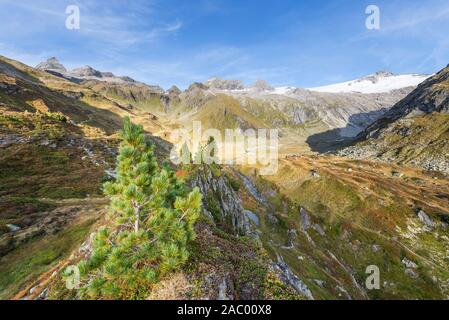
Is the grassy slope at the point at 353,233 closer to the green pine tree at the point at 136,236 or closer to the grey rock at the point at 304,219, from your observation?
the grey rock at the point at 304,219

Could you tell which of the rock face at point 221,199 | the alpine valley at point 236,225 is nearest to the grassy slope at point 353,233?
the alpine valley at point 236,225

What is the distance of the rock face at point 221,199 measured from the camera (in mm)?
37919

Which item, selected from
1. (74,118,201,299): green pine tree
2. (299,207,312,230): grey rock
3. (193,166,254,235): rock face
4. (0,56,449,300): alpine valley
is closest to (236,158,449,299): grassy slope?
(0,56,449,300): alpine valley

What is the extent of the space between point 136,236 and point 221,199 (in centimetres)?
3003

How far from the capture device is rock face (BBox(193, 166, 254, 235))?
37.9 metres

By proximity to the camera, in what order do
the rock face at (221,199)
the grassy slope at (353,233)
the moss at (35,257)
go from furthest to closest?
the grassy slope at (353,233) < the rock face at (221,199) < the moss at (35,257)

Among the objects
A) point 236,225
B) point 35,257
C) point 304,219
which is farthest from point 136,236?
point 304,219

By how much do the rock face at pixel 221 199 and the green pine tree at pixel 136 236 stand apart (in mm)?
19391

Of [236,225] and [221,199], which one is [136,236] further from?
[236,225]

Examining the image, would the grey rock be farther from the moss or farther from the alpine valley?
the moss

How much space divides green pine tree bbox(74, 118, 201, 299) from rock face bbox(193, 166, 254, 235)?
19.4 meters

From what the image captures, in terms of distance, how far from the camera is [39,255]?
27344 millimetres
